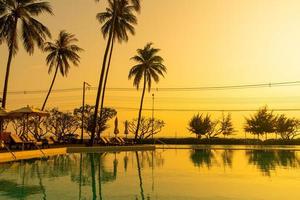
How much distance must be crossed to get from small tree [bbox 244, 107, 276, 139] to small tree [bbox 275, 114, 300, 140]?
1.65 meters

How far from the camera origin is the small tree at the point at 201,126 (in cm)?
6469

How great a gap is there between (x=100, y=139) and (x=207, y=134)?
30.8m

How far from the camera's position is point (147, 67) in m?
47.6

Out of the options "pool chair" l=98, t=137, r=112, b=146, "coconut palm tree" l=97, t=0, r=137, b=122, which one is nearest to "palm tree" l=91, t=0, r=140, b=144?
"coconut palm tree" l=97, t=0, r=137, b=122

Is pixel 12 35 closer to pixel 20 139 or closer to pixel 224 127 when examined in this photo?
pixel 20 139

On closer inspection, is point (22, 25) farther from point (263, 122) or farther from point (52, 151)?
point (263, 122)

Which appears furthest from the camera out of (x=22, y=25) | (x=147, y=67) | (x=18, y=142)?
(x=147, y=67)

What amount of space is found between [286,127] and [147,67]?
27.4 meters

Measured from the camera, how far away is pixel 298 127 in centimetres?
6831

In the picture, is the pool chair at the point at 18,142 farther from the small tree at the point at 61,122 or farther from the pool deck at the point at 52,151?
the small tree at the point at 61,122

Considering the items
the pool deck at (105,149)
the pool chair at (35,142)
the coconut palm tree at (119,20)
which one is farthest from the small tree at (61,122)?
the pool chair at (35,142)

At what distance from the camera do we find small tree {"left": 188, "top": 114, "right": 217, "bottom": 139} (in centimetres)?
6469

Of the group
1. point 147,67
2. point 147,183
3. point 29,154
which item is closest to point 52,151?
point 29,154

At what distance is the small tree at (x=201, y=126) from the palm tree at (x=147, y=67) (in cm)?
1852
